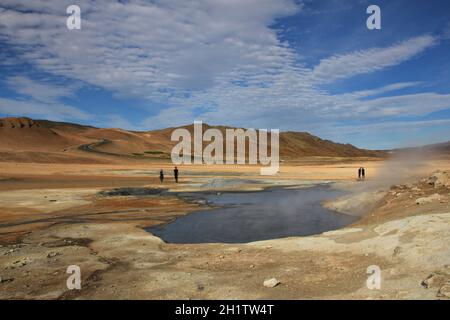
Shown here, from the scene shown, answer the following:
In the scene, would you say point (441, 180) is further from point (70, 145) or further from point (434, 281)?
point (70, 145)

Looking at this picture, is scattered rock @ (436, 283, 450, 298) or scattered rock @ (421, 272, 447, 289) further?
scattered rock @ (421, 272, 447, 289)

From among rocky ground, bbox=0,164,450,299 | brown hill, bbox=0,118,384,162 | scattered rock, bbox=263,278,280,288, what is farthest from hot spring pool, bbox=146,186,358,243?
brown hill, bbox=0,118,384,162

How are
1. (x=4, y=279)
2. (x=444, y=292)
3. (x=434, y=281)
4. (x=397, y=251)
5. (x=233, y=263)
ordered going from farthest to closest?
(x=233, y=263)
(x=397, y=251)
(x=4, y=279)
(x=434, y=281)
(x=444, y=292)

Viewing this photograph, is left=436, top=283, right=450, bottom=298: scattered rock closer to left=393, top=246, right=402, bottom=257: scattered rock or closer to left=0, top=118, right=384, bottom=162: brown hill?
left=393, top=246, right=402, bottom=257: scattered rock

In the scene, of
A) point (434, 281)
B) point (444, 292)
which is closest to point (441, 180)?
point (434, 281)

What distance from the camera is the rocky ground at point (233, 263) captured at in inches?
314

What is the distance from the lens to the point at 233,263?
33.9 feet

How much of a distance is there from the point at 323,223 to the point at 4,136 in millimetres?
121765

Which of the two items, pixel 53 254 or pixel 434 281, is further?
pixel 53 254

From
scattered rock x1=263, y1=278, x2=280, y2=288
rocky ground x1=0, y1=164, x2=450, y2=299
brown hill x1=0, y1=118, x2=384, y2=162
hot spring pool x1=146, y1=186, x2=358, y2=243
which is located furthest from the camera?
brown hill x1=0, y1=118, x2=384, y2=162

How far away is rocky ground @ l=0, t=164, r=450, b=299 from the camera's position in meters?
7.99
